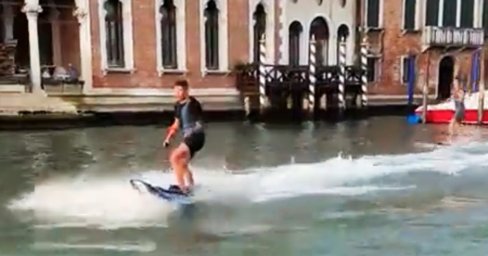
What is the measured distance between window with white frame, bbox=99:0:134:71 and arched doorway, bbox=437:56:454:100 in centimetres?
1509

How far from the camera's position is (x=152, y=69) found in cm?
2395

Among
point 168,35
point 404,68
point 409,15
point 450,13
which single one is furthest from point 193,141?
point 450,13

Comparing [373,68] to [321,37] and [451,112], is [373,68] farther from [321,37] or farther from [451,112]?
[451,112]

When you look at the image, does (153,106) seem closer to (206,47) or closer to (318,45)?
(206,47)

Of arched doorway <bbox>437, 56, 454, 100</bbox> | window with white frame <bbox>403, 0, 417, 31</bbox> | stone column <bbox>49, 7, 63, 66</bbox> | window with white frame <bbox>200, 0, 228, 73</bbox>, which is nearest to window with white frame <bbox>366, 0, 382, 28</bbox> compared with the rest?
window with white frame <bbox>403, 0, 417, 31</bbox>

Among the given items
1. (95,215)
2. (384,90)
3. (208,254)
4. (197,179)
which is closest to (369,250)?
(208,254)

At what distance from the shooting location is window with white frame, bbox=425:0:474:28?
30.9 metres

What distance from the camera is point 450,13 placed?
103 ft

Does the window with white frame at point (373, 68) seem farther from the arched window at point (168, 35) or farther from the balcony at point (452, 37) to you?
the arched window at point (168, 35)

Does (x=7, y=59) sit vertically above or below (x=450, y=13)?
below

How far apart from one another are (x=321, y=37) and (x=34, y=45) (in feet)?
38.3

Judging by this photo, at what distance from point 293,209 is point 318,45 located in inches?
794

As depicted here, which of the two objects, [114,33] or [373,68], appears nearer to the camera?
[114,33]

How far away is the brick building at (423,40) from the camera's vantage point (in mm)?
29906
